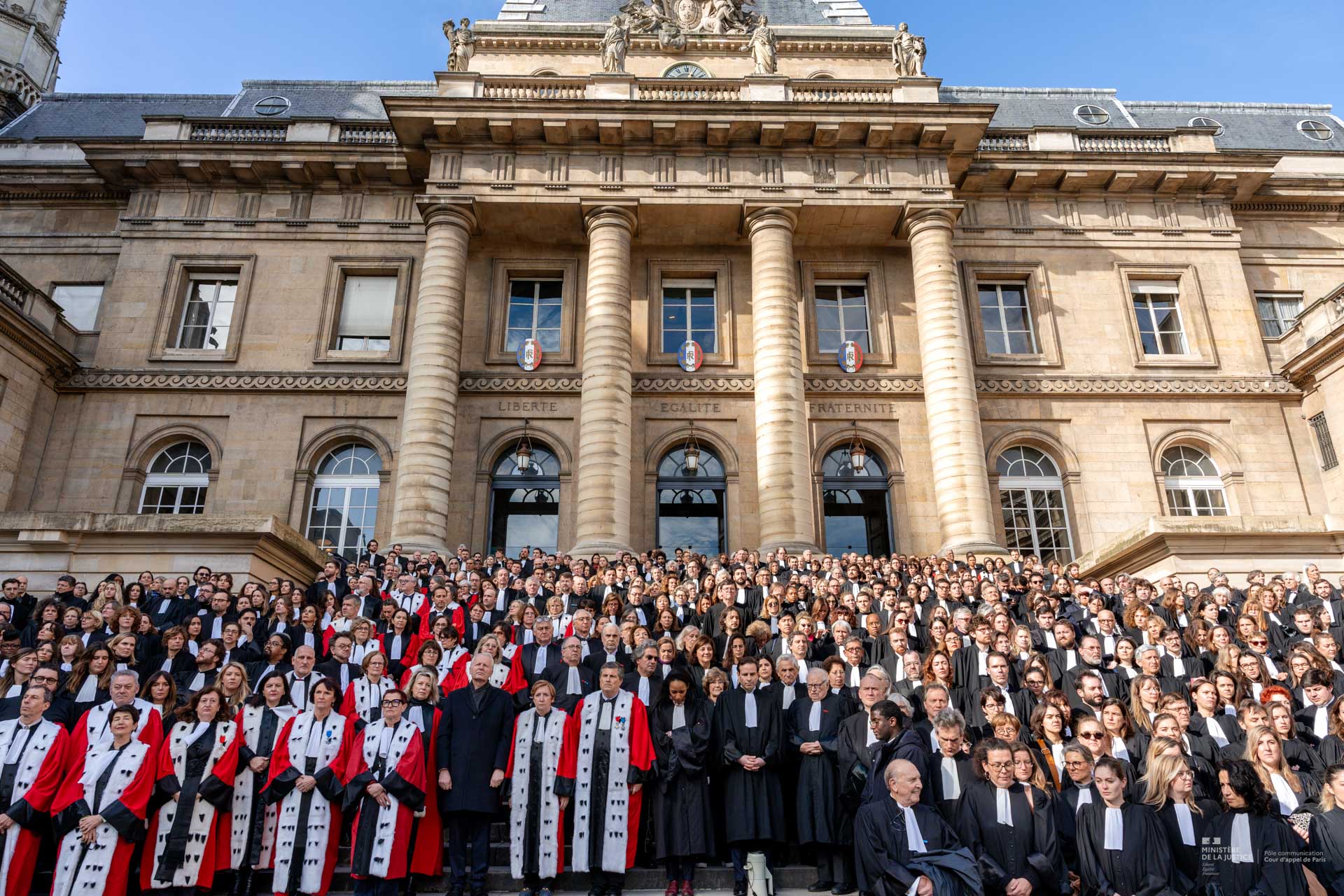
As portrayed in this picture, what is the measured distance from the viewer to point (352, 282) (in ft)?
81.1

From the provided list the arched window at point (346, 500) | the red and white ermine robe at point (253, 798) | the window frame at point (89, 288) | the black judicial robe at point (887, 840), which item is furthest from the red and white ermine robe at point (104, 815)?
the window frame at point (89, 288)

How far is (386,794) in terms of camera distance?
286 inches

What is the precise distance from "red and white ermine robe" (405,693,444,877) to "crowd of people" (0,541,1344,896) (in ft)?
0.07

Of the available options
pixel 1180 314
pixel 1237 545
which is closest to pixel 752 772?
pixel 1237 545

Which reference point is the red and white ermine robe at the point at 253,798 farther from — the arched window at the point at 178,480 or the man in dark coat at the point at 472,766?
the arched window at the point at 178,480

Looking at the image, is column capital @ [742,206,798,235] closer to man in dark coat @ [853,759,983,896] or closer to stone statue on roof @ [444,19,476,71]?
stone statue on roof @ [444,19,476,71]

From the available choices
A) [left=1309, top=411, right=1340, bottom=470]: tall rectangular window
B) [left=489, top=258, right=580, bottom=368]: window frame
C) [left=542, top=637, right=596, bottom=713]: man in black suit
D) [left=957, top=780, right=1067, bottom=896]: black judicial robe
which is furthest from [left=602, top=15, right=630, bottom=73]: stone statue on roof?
[left=957, top=780, right=1067, bottom=896]: black judicial robe

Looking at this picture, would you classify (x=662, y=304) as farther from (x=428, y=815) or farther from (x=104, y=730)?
(x=104, y=730)

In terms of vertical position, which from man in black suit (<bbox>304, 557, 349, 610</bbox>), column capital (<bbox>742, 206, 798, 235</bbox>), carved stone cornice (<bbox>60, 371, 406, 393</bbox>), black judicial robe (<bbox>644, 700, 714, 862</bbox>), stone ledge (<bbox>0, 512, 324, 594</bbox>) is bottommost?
black judicial robe (<bbox>644, 700, 714, 862</bbox>)

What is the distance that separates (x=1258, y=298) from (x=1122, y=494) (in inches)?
331

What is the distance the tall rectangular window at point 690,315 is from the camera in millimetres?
24172

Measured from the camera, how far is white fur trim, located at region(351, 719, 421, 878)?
704cm

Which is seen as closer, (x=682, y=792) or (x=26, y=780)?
(x=26, y=780)

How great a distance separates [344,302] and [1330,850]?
931 inches
